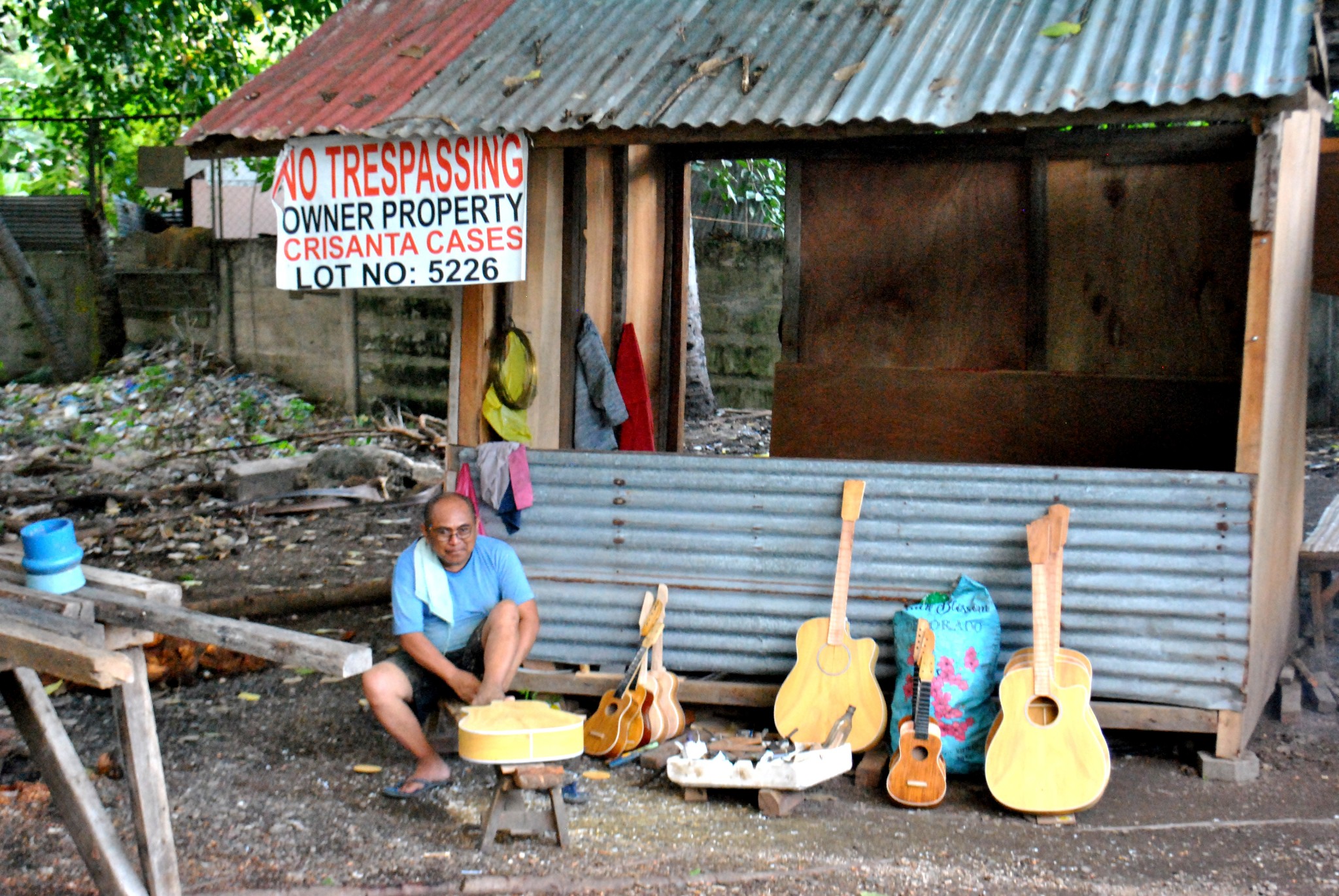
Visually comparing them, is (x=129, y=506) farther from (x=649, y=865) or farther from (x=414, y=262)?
(x=649, y=865)

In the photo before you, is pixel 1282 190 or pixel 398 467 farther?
pixel 398 467

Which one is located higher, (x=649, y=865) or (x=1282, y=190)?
(x=1282, y=190)

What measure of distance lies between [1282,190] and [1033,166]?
176 cm

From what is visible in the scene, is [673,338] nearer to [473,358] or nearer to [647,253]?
[647,253]

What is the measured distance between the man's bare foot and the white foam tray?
2.45 ft

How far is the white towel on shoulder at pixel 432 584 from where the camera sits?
512 cm

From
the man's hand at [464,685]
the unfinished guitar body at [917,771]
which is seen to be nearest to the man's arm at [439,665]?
the man's hand at [464,685]

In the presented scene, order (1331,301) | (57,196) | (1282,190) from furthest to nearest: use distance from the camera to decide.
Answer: (57,196) < (1331,301) < (1282,190)

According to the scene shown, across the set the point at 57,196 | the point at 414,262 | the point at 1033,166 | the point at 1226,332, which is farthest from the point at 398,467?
the point at 57,196

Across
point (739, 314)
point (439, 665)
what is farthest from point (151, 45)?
point (439, 665)

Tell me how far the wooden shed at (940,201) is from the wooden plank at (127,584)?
2.39 metres

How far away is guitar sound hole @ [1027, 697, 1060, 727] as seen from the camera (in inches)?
193

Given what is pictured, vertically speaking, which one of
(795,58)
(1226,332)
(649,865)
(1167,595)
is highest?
(795,58)

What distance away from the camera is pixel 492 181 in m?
5.49
